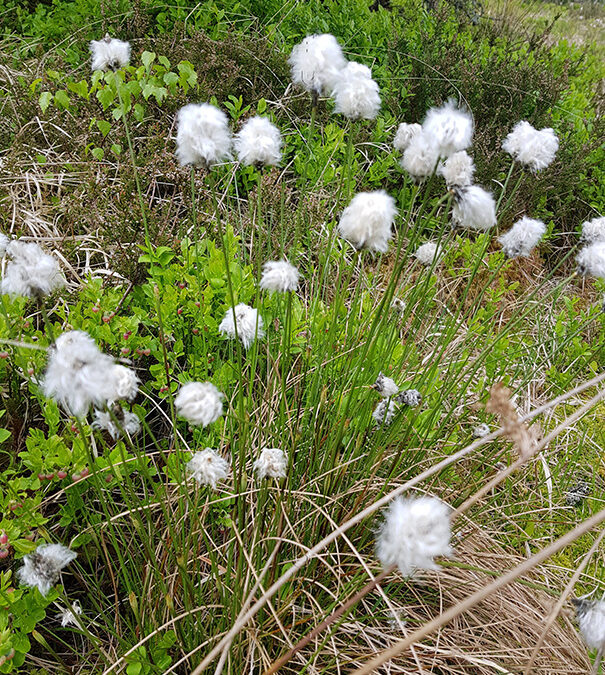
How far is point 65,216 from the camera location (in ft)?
8.93

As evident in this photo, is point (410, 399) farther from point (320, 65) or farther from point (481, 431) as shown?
point (320, 65)

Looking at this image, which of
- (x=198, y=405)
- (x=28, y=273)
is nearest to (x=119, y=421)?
(x=198, y=405)

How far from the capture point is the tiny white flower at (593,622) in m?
1.01

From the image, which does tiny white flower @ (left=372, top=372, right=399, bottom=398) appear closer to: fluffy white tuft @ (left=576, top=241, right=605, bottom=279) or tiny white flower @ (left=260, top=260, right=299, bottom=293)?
tiny white flower @ (left=260, top=260, right=299, bottom=293)

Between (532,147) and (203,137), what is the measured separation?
0.91 metres

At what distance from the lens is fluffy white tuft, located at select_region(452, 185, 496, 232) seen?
4.20 ft

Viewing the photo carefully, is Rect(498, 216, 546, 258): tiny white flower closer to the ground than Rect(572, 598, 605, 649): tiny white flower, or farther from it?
farther from it

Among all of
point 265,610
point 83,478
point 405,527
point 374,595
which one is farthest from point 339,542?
point 405,527

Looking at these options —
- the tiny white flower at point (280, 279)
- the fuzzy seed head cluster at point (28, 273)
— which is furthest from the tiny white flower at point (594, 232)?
the fuzzy seed head cluster at point (28, 273)

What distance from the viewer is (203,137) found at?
1232mm

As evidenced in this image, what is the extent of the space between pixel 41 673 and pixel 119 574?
28 cm

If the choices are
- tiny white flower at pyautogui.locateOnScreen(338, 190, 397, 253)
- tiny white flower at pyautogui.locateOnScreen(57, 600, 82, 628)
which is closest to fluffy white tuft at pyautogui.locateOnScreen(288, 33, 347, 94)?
tiny white flower at pyautogui.locateOnScreen(338, 190, 397, 253)

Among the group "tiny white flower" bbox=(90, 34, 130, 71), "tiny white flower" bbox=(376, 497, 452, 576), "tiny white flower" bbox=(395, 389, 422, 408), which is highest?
"tiny white flower" bbox=(90, 34, 130, 71)

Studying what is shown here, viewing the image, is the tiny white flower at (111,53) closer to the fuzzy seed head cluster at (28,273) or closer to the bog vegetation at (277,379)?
the bog vegetation at (277,379)
